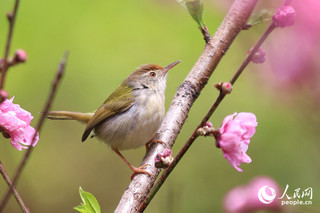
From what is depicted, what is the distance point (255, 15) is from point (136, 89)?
173 cm

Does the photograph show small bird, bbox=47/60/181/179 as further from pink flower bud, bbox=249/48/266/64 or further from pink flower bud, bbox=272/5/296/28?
pink flower bud, bbox=272/5/296/28

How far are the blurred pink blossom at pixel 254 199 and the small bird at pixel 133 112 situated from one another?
3.42 ft

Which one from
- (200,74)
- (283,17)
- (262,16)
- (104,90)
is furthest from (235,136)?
(104,90)

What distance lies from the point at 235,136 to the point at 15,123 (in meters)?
0.76

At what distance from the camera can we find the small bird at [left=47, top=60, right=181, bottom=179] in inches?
119

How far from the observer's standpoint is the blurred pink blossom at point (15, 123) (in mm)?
1527

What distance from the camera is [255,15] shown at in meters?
1.82

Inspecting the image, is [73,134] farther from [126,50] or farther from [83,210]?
[83,210]

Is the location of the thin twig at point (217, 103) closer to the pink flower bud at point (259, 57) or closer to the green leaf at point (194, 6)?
the pink flower bud at point (259, 57)

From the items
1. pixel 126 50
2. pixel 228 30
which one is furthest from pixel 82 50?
pixel 228 30

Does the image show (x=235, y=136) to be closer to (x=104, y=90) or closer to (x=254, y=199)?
(x=254, y=199)

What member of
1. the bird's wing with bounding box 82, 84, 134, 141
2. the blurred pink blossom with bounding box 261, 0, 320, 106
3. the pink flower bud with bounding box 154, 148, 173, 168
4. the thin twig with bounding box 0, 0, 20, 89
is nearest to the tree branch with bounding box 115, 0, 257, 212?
the blurred pink blossom with bounding box 261, 0, 320, 106

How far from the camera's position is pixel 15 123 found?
1543mm

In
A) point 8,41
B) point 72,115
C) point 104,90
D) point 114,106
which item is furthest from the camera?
point 104,90
